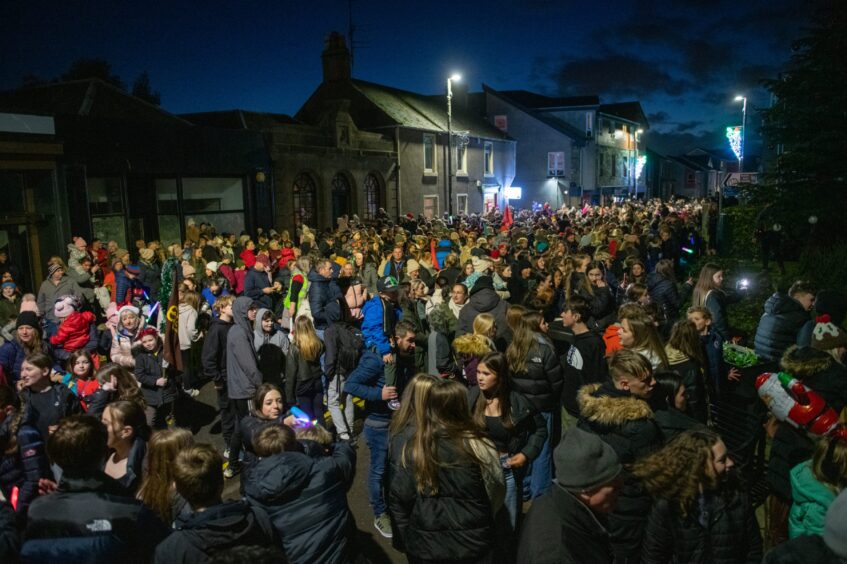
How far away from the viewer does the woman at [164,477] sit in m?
3.61

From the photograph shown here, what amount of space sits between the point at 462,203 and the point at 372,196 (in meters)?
8.72

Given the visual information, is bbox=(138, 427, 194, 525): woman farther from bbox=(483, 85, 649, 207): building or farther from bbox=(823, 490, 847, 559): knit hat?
bbox=(483, 85, 649, 207): building

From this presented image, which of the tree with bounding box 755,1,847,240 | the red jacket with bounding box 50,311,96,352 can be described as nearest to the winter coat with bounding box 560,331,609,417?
the red jacket with bounding box 50,311,96,352

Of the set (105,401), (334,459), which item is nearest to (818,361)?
(334,459)

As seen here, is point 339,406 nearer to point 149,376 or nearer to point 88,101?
point 149,376

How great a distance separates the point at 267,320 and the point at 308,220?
1791 centimetres

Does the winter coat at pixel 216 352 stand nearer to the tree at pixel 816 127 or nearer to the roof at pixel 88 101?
the tree at pixel 816 127

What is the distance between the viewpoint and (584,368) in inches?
220

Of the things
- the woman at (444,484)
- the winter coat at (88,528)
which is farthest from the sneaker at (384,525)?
the winter coat at (88,528)

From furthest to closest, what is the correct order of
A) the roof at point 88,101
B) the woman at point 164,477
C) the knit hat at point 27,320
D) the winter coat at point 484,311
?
the roof at point 88,101, the winter coat at point 484,311, the knit hat at point 27,320, the woman at point 164,477

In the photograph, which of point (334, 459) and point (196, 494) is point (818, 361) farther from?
point (196, 494)

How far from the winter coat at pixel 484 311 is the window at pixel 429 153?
82.4 ft

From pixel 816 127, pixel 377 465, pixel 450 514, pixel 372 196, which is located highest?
pixel 816 127

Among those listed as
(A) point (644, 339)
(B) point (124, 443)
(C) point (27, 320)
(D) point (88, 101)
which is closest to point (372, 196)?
(D) point (88, 101)
